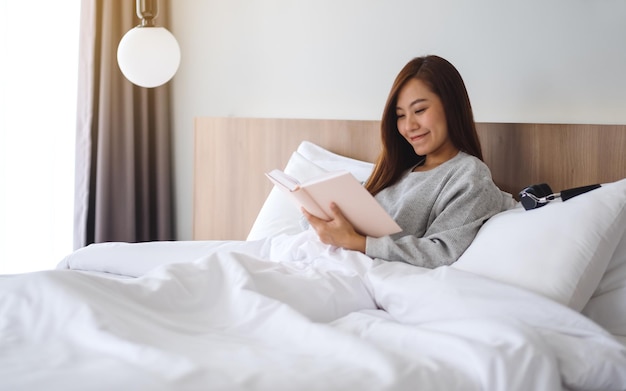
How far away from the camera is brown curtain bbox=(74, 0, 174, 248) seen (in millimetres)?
3412

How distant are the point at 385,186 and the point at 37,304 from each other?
1207 millimetres

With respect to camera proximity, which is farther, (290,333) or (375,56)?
(375,56)

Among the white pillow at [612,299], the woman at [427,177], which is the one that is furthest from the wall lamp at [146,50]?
the white pillow at [612,299]

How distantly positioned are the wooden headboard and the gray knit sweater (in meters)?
0.25

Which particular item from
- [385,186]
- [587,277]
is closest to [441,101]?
[385,186]

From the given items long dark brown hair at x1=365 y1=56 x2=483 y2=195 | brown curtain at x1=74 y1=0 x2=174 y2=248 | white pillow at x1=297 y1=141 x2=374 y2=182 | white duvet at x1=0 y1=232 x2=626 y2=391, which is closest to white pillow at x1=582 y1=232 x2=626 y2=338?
white duvet at x1=0 y1=232 x2=626 y2=391

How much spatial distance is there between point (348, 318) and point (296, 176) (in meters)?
1.11

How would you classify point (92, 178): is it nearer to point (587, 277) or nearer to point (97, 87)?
point (97, 87)

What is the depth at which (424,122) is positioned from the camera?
2.23m

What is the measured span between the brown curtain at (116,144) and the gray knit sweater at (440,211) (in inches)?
64.0

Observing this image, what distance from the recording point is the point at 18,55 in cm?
323

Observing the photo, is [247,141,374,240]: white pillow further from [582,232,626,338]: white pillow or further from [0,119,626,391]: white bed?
[582,232,626,338]: white pillow

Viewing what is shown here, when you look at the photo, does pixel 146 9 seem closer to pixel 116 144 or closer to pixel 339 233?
pixel 116 144

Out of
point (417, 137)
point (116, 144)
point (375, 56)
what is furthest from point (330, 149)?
point (116, 144)
